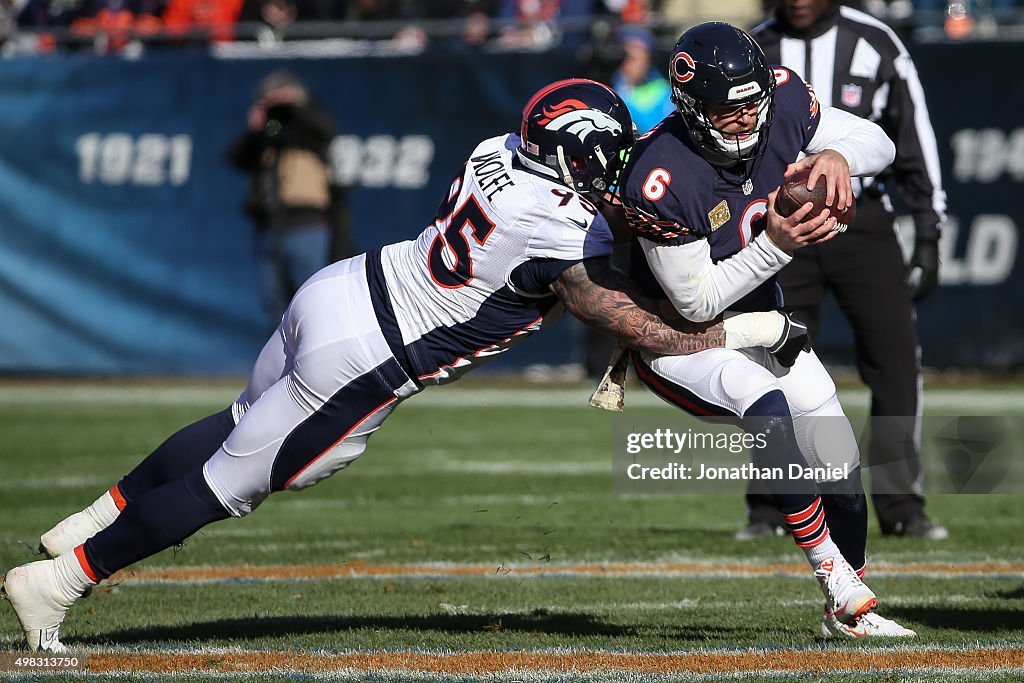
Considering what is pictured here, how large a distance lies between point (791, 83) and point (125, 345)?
865cm

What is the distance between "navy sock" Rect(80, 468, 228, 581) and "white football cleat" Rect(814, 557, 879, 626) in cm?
160

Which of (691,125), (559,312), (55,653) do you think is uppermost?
(691,125)

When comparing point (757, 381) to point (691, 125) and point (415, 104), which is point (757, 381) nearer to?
point (691, 125)

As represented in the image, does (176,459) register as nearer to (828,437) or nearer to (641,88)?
(828,437)

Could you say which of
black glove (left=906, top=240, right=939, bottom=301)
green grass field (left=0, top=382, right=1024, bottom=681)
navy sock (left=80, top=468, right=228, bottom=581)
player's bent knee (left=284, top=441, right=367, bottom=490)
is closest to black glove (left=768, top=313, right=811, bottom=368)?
green grass field (left=0, top=382, right=1024, bottom=681)

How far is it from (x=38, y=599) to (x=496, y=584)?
66.1 inches

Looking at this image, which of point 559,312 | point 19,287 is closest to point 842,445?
point 559,312

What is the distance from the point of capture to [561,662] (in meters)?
3.92

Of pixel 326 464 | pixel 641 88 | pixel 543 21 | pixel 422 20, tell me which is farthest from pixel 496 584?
pixel 422 20

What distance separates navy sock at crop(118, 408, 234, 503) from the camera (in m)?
4.48

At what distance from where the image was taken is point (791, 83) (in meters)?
4.39

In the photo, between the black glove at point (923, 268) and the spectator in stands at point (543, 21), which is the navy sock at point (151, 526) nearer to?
the black glove at point (923, 268)

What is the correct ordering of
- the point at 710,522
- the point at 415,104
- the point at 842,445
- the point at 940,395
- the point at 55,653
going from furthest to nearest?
the point at 415,104, the point at 940,395, the point at 710,522, the point at 842,445, the point at 55,653

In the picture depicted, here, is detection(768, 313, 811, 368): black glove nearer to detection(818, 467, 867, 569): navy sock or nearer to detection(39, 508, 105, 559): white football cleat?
detection(818, 467, 867, 569): navy sock
